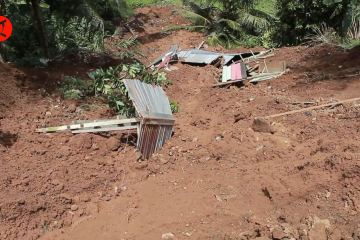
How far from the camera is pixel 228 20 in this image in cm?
1466

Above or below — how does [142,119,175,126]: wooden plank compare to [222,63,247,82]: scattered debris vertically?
above

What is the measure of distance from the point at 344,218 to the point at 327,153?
52.7 inches

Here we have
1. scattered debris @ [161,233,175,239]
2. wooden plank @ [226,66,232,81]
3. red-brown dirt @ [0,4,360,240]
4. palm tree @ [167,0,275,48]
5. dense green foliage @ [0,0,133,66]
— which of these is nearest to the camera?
scattered debris @ [161,233,175,239]

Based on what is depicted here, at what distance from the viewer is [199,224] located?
4.96 metres

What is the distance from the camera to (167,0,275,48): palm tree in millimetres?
14773

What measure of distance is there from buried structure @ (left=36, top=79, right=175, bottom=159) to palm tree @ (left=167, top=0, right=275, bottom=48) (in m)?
7.91

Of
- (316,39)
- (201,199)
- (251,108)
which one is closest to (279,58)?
(316,39)

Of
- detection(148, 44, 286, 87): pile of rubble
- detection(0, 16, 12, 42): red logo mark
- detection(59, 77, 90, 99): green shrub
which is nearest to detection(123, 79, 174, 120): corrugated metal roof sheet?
detection(59, 77, 90, 99): green shrub

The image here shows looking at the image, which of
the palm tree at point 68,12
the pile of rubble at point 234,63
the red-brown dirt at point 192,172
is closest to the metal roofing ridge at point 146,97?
the red-brown dirt at point 192,172

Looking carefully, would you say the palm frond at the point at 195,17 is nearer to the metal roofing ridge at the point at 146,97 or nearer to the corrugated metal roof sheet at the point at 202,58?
the corrugated metal roof sheet at the point at 202,58

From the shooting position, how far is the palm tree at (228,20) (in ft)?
48.5

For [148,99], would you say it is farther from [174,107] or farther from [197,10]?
[197,10]

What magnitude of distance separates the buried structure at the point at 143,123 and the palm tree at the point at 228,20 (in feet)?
26.0

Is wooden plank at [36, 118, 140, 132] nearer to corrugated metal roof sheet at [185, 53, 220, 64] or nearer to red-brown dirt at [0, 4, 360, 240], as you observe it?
red-brown dirt at [0, 4, 360, 240]
